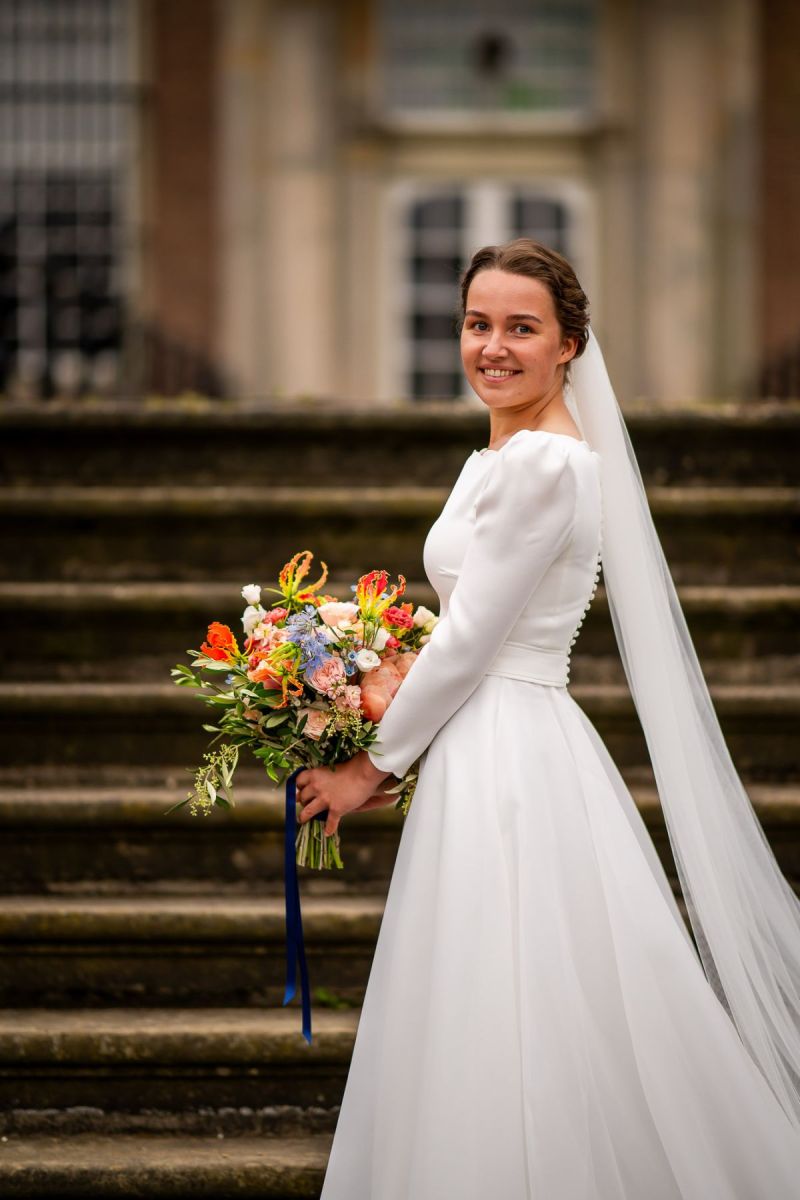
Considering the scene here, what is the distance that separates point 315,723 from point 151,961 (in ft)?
4.82

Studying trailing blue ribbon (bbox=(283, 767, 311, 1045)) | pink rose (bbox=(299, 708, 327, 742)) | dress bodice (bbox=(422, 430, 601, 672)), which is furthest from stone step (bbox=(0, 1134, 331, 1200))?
dress bodice (bbox=(422, 430, 601, 672))

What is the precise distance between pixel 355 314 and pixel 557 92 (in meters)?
2.52

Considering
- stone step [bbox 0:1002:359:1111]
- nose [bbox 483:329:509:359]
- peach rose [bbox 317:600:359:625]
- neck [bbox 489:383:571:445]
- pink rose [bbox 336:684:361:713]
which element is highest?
nose [bbox 483:329:509:359]

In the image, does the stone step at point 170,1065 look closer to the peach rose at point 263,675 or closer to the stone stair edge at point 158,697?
the stone stair edge at point 158,697

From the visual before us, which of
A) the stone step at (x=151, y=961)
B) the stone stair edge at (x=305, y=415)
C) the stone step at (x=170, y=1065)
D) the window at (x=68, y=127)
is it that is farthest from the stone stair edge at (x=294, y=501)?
the window at (x=68, y=127)

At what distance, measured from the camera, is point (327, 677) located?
2479mm

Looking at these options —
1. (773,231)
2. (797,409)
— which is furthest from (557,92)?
(797,409)

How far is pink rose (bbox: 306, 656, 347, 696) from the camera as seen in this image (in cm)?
247

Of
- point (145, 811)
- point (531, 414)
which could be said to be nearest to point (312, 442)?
point (145, 811)

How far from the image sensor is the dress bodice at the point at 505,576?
242cm

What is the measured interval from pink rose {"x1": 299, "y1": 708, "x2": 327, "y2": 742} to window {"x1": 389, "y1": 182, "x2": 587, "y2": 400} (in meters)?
9.03

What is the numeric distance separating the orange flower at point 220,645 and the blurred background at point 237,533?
53cm

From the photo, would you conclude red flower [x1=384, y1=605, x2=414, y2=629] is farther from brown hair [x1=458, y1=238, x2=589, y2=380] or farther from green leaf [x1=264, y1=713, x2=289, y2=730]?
brown hair [x1=458, y1=238, x2=589, y2=380]

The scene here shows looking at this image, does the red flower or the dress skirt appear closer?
the dress skirt
